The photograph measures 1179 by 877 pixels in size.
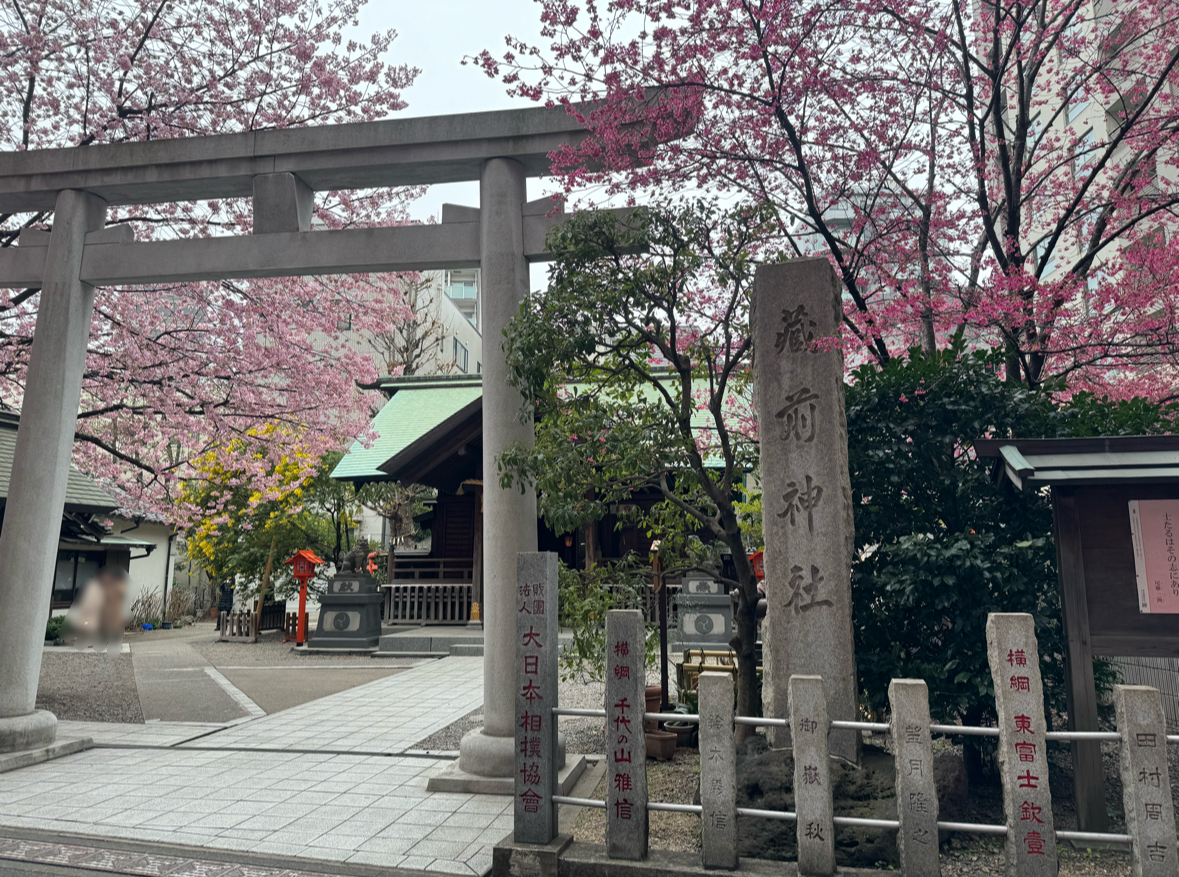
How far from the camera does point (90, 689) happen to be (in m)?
11.4

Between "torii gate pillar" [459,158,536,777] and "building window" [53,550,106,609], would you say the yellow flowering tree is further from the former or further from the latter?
"torii gate pillar" [459,158,536,777]

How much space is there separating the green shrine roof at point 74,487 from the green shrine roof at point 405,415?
5251 mm

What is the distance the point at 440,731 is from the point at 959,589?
590 cm

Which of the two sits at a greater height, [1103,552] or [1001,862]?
[1103,552]

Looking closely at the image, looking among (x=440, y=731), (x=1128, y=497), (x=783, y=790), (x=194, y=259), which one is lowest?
(x=440, y=731)

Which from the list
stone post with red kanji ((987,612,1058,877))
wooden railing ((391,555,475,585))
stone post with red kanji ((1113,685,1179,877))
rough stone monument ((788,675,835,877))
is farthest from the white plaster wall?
stone post with red kanji ((1113,685,1179,877))

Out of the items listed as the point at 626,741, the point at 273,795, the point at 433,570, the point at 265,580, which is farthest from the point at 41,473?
the point at 265,580

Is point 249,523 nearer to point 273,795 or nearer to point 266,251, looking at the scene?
point 266,251

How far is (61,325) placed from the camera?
293 inches

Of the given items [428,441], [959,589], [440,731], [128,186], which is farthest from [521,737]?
[428,441]

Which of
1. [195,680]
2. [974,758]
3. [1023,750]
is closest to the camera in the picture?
[1023,750]

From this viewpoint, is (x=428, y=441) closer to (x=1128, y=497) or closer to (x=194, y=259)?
(x=194, y=259)

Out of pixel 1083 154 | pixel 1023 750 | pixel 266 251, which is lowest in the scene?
pixel 1023 750

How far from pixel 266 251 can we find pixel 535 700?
5.16 metres
